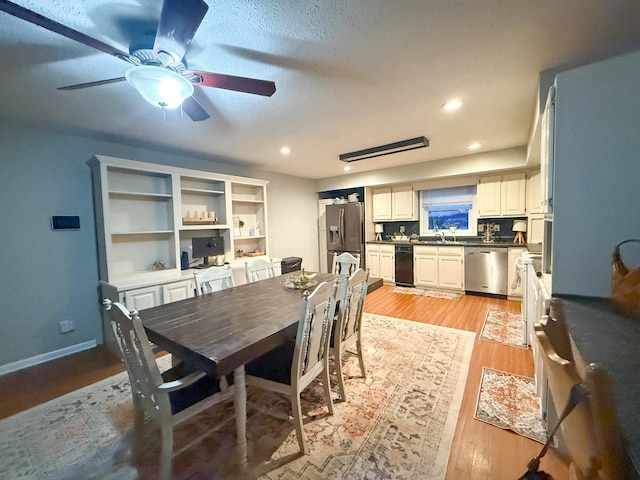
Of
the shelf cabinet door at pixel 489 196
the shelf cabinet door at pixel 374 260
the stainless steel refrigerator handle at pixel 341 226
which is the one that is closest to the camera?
the shelf cabinet door at pixel 489 196

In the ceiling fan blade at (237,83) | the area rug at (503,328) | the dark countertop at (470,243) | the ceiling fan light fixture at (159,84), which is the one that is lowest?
the area rug at (503,328)

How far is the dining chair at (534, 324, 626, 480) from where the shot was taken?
1.60 ft

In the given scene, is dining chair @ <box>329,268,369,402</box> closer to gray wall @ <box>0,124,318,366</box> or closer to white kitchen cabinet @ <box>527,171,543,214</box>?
gray wall @ <box>0,124,318,366</box>

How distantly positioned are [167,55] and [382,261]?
4819 millimetres

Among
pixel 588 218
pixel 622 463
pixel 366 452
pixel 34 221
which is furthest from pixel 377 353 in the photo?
pixel 34 221

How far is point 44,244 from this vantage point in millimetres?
2732

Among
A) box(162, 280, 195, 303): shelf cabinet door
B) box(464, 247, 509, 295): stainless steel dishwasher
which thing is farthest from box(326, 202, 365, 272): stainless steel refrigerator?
box(162, 280, 195, 303): shelf cabinet door

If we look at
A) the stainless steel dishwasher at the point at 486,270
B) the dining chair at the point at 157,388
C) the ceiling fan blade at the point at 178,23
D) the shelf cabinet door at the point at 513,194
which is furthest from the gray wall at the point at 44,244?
the shelf cabinet door at the point at 513,194

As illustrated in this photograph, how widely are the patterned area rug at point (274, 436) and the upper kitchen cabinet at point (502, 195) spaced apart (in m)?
3.20

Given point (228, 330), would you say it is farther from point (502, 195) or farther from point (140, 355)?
point (502, 195)

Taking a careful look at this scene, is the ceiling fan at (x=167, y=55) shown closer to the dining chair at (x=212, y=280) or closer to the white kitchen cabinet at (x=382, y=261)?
the dining chair at (x=212, y=280)

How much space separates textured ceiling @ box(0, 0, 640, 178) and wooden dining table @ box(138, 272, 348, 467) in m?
1.65

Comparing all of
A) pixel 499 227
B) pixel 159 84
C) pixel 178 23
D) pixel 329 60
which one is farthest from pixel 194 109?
pixel 499 227

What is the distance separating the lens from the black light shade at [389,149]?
332 centimetres
